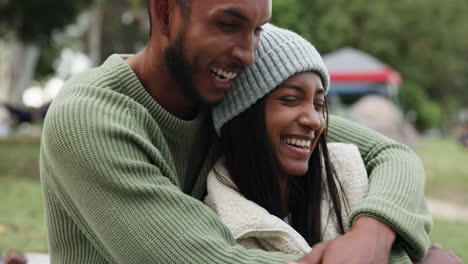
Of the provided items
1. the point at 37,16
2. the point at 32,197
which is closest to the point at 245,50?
the point at 32,197

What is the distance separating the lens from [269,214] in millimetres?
2316

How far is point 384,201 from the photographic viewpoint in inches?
90.0

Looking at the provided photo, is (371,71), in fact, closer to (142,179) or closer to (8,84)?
(8,84)

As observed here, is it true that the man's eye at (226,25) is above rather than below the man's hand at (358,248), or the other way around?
above

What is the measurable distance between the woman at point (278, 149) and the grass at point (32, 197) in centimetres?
361

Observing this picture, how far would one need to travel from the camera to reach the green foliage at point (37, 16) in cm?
1278

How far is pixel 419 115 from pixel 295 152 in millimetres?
31439

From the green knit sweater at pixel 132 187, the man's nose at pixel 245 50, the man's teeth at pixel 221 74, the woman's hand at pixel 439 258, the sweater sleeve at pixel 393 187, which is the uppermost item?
the man's nose at pixel 245 50

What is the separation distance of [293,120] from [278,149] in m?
0.14

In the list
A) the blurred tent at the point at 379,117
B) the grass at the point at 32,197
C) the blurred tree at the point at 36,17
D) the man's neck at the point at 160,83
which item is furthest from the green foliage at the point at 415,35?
the man's neck at the point at 160,83

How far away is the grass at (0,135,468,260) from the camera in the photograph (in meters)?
6.19

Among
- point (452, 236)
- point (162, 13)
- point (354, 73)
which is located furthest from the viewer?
point (354, 73)

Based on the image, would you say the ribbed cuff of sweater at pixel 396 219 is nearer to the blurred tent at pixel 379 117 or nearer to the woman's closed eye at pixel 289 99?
the woman's closed eye at pixel 289 99

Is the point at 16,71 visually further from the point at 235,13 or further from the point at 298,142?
the point at 235,13
